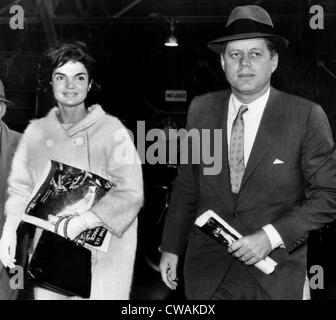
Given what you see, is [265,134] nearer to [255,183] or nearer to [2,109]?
[255,183]

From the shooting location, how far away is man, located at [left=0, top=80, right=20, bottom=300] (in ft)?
8.50

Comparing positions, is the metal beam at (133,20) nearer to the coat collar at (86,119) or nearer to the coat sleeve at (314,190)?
the coat collar at (86,119)

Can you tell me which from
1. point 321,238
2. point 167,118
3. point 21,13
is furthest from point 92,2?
point 321,238

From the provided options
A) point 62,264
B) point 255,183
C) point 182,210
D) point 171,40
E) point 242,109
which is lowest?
point 62,264

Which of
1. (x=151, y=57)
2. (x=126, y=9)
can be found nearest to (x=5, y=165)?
(x=151, y=57)

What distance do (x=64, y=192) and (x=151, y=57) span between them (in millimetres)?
866

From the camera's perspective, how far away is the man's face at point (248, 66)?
2197mm

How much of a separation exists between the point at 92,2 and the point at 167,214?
4.21 feet

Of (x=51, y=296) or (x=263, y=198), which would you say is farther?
(x=51, y=296)

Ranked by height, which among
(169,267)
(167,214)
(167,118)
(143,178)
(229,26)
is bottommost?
(169,267)

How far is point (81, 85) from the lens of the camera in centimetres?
252

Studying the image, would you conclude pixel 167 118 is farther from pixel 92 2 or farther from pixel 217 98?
pixel 92 2

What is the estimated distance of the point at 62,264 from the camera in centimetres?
252

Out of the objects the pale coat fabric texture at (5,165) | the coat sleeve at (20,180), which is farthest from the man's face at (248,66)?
the pale coat fabric texture at (5,165)
